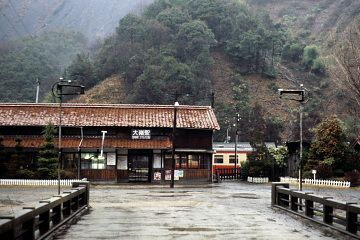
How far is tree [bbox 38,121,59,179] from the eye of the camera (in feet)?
114

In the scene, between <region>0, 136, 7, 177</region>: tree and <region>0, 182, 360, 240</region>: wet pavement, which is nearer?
<region>0, 182, 360, 240</region>: wet pavement

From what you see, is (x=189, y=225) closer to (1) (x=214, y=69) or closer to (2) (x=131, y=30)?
(2) (x=131, y=30)

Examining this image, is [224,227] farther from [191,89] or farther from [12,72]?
[12,72]

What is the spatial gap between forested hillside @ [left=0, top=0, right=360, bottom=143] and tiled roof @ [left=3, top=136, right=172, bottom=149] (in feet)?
91.3

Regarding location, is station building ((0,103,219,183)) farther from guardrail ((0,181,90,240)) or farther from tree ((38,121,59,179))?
guardrail ((0,181,90,240))

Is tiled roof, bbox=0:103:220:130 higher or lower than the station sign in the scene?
higher

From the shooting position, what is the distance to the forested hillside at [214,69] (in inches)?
2859

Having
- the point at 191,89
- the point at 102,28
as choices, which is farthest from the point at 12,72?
the point at 102,28

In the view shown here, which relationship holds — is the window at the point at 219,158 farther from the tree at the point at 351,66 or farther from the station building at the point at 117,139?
the tree at the point at 351,66

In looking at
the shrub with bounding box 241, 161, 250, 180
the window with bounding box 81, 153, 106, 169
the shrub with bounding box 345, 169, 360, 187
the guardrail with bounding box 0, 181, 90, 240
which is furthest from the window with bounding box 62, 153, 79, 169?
the guardrail with bounding box 0, 181, 90, 240

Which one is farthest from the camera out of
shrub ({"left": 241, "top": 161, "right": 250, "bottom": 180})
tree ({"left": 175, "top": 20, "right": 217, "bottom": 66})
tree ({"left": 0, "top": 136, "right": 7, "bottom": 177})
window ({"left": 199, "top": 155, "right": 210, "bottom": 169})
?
tree ({"left": 175, "top": 20, "right": 217, "bottom": 66})

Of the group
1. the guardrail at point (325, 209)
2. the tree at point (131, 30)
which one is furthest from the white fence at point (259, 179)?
the tree at point (131, 30)

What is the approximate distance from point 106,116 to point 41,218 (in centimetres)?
2933

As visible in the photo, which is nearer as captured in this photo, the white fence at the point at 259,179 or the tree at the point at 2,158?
the tree at the point at 2,158
